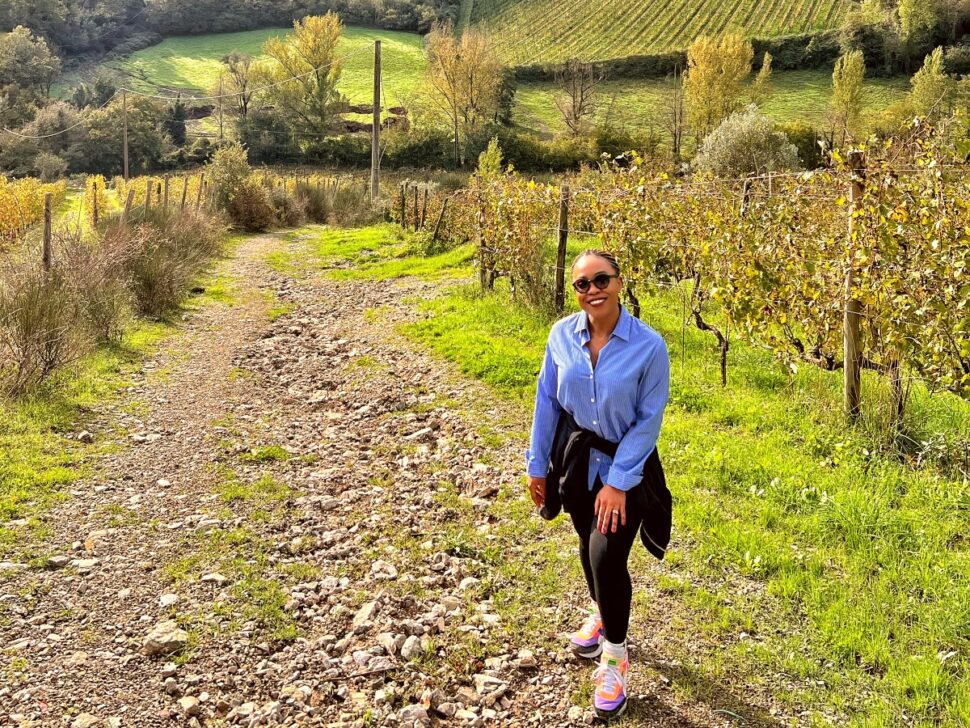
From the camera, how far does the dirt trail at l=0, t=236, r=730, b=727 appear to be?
3428 millimetres

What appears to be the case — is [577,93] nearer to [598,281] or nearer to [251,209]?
[251,209]

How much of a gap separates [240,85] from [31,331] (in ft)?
202

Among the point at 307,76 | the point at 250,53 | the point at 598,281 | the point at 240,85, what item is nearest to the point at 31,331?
the point at 598,281

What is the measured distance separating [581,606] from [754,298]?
410 cm

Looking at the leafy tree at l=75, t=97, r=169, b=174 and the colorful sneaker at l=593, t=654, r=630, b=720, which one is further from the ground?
the leafy tree at l=75, t=97, r=169, b=174

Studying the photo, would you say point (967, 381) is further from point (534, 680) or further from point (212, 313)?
point (212, 313)

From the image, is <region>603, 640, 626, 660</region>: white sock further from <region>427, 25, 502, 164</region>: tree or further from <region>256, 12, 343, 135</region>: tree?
<region>256, 12, 343, 135</region>: tree

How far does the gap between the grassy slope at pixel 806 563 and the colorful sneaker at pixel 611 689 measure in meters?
0.41

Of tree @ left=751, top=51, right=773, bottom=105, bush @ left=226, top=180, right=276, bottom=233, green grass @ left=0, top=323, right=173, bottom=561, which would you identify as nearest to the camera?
green grass @ left=0, top=323, right=173, bottom=561

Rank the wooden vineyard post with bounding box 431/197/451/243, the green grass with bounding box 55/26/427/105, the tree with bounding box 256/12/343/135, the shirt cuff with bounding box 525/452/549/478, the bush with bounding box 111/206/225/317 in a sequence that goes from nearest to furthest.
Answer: the shirt cuff with bounding box 525/452/549/478 < the bush with bounding box 111/206/225/317 < the wooden vineyard post with bounding box 431/197/451/243 < the tree with bounding box 256/12/343/135 < the green grass with bounding box 55/26/427/105

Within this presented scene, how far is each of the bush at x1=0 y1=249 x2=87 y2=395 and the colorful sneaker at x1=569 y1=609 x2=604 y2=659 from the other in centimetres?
699

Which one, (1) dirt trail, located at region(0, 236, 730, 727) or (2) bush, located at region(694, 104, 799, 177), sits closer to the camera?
(1) dirt trail, located at region(0, 236, 730, 727)

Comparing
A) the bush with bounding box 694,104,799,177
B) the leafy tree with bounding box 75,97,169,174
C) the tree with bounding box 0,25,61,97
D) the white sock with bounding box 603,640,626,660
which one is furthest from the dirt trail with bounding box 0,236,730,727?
the tree with bounding box 0,25,61,97

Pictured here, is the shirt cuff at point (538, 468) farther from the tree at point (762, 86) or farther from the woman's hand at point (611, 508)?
the tree at point (762, 86)
